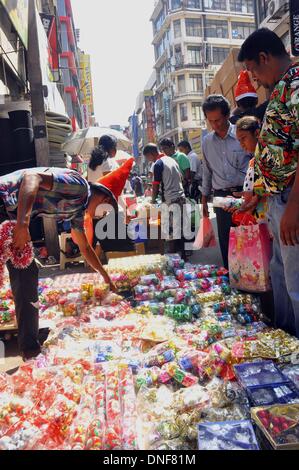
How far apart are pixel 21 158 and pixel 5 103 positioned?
0.91 meters

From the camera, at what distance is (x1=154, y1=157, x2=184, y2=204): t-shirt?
556 centimetres

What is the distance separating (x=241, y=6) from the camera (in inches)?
1715

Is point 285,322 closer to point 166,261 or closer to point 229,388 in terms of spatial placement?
point 229,388

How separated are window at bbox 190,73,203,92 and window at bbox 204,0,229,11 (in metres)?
7.63

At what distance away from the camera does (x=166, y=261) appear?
4.63 m

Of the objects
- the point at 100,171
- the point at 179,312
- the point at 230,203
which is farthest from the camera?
the point at 100,171

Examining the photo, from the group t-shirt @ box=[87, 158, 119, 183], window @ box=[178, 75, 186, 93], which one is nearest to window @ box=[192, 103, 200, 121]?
window @ box=[178, 75, 186, 93]

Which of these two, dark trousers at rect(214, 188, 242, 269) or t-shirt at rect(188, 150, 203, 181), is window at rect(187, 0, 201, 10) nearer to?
t-shirt at rect(188, 150, 203, 181)

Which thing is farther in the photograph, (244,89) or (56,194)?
(244,89)

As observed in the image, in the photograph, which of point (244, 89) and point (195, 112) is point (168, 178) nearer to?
point (244, 89)

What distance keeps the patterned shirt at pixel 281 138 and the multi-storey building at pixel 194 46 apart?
3966 centimetres

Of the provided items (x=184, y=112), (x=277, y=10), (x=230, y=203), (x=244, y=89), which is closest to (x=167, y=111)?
(x=184, y=112)

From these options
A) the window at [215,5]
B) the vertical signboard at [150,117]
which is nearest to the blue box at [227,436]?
the vertical signboard at [150,117]

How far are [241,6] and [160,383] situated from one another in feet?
167
